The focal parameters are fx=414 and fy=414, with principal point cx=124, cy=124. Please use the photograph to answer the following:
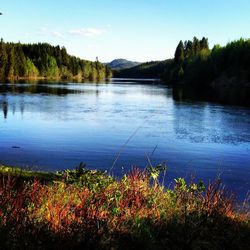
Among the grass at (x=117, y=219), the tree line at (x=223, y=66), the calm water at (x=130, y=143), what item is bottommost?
the calm water at (x=130, y=143)

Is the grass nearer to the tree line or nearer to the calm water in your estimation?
the calm water

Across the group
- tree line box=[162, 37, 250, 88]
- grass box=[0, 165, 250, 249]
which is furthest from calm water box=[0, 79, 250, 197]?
tree line box=[162, 37, 250, 88]

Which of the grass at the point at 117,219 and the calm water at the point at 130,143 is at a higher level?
the grass at the point at 117,219

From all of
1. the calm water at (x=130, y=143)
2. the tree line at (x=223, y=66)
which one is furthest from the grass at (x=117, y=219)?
the tree line at (x=223, y=66)

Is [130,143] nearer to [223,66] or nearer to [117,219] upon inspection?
[117,219]

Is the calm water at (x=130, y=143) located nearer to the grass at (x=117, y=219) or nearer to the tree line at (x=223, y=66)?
the grass at (x=117, y=219)

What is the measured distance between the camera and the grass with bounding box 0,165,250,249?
6.84m

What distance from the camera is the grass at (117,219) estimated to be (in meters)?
6.84

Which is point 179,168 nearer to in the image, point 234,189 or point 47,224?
point 234,189

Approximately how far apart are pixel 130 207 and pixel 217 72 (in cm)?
13310

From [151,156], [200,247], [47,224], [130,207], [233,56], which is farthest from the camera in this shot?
[233,56]

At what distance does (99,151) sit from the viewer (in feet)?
82.0

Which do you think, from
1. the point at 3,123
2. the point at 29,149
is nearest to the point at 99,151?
the point at 29,149

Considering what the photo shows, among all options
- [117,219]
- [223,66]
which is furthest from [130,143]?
[223,66]
